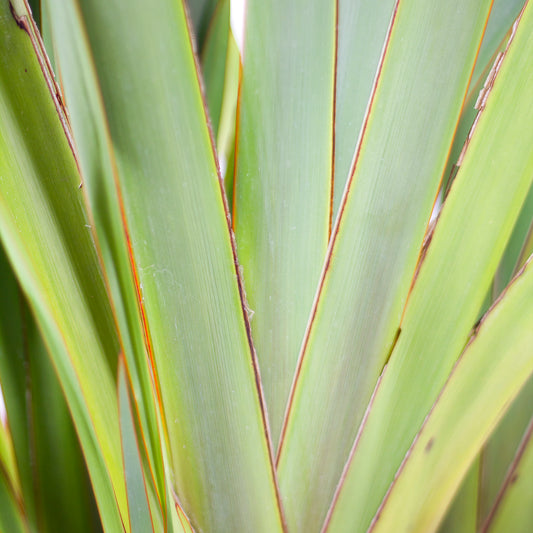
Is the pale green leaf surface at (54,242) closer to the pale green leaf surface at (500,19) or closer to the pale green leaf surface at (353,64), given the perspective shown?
the pale green leaf surface at (353,64)

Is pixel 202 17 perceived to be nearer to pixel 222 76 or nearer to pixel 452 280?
pixel 222 76

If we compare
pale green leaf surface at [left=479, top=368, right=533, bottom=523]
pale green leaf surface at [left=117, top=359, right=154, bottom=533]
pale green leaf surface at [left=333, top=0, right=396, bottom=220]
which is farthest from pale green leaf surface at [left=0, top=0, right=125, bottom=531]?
pale green leaf surface at [left=479, top=368, right=533, bottom=523]

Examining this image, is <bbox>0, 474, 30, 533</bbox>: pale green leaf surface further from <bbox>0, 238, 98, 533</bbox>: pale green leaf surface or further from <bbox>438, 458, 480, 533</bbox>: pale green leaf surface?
<bbox>438, 458, 480, 533</bbox>: pale green leaf surface

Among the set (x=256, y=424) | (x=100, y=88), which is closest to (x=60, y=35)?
(x=100, y=88)

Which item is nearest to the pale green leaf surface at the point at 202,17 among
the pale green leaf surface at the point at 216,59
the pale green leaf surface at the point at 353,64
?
the pale green leaf surface at the point at 216,59

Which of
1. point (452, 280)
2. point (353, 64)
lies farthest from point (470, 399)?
point (353, 64)

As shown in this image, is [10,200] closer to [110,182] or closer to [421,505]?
[110,182]
